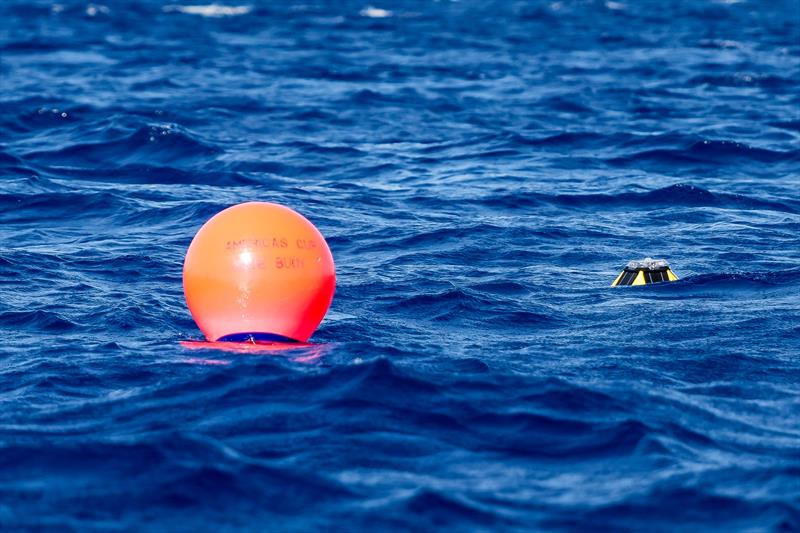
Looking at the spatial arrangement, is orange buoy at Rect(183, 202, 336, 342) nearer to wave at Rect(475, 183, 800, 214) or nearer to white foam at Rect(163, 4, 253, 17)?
wave at Rect(475, 183, 800, 214)

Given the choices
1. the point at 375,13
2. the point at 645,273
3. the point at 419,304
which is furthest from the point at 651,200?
the point at 375,13

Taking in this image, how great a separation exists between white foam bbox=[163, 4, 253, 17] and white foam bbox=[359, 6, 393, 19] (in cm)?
484

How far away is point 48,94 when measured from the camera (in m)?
28.1

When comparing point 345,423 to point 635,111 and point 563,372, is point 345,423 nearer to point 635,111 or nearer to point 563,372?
point 563,372

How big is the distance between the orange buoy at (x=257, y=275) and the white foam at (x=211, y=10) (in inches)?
1707

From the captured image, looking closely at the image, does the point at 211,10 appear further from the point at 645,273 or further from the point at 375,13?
the point at 645,273

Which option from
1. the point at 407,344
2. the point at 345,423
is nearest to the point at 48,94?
the point at 407,344

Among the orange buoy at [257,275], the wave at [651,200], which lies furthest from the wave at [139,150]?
the orange buoy at [257,275]

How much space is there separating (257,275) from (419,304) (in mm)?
3254

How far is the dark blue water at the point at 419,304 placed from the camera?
8352mm

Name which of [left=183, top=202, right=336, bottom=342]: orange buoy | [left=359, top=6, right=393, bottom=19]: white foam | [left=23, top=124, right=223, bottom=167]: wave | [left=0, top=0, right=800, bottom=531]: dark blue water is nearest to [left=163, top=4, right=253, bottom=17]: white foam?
[left=359, top=6, right=393, bottom=19]: white foam

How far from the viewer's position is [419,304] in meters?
13.3

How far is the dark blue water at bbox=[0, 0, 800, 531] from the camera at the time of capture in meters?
8.35

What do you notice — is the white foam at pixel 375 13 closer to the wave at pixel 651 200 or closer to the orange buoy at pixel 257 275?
the wave at pixel 651 200
